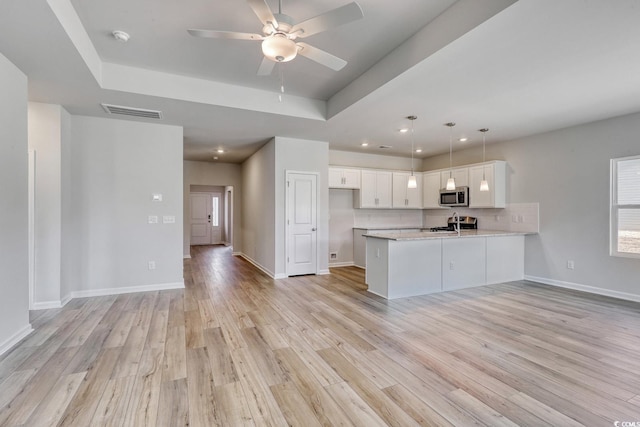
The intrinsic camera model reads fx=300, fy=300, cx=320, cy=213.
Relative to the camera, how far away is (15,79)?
2.89 meters

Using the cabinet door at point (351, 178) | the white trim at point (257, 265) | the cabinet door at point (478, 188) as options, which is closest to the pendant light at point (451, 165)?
the cabinet door at point (478, 188)

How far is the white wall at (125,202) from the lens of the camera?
445 cm

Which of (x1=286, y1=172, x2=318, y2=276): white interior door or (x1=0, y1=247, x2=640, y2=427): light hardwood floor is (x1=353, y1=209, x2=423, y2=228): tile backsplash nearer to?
(x1=286, y1=172, x2=318, y2=276): white interior door

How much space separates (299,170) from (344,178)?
4.21 ft

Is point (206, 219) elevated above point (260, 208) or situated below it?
below

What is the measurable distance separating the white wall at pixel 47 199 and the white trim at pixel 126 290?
0.51 meters

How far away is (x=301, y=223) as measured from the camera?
231 inches

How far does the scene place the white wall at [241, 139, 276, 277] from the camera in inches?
230

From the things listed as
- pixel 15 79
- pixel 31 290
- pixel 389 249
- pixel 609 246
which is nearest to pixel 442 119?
pixel 389 249

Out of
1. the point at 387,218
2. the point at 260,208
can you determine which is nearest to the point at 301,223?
the point at 260,208

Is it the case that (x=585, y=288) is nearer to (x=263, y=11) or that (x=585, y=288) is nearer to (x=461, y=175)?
(x=461, y=175)

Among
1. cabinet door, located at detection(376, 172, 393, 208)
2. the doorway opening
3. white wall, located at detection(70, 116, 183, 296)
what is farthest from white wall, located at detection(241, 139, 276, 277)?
the doorway opening

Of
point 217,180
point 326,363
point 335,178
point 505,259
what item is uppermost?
point 217,180

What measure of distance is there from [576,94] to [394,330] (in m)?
3.60
